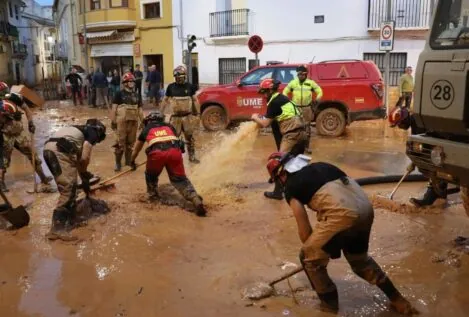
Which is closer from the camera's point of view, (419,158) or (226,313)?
(226,313)

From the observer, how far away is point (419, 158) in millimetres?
4727

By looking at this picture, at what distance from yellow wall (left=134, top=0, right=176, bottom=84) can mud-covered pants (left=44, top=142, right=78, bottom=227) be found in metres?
19.8

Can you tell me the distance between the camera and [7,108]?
7582 mm

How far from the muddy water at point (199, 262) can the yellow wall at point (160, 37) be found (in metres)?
18.5

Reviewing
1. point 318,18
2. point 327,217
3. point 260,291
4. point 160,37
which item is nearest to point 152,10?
point 160,37

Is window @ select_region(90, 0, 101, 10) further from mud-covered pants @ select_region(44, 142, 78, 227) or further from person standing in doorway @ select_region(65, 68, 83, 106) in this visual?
mud-covered pants @ select_region(44, 142, 78, 227)

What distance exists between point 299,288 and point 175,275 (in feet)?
3.83

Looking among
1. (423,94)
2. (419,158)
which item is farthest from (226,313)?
(423,94)

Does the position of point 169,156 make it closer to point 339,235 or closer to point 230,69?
point 339,235

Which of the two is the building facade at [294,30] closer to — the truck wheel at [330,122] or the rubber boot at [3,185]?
the truck wheel at [330,122]

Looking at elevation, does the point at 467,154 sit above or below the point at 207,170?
above

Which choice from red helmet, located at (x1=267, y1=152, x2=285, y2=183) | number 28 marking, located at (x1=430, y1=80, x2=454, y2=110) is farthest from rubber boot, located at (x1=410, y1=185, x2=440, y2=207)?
red helmet, located at (x1=267, y1=152, x2=285, y2=183)

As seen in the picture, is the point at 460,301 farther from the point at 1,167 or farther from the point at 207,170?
the point at 1,167

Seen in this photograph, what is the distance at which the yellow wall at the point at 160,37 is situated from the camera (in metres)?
25.1
